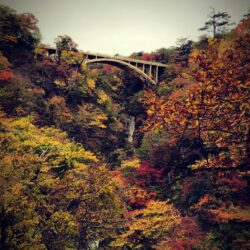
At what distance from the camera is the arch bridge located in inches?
1243

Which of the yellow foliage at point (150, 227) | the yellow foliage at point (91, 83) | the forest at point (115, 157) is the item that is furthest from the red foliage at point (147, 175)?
the yellow foliage at point (91, 83)

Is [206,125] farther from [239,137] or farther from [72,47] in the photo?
[72,47]

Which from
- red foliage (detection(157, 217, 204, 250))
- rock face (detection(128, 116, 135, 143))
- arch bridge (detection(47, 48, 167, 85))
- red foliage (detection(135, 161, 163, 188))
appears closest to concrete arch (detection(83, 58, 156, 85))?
arch bridge (detection(47, 48, 167, 85))

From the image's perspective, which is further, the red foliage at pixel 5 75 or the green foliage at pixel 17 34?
the green foliage at pixel 17 34

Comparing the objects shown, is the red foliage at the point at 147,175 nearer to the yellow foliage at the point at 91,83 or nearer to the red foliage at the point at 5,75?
the red foliage at the point at 5,75

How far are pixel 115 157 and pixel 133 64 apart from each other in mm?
15989

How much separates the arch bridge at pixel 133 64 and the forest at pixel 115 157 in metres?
3.42

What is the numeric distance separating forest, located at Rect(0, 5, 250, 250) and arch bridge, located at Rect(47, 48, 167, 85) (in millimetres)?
3424

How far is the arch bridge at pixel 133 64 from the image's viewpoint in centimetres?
3156

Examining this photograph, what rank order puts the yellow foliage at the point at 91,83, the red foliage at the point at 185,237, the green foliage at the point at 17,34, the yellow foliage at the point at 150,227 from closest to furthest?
the red foliage at the point at 185,237 → the yellow foliage at the point at 150,227 → the green foliage at the point at 17,34 → the yellow foliage at the point at 91,83

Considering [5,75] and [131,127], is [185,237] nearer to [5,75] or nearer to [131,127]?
[5,75]

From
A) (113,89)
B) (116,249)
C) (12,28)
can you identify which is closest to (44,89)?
(12,28)

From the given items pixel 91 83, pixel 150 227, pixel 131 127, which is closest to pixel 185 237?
pixel 150 227

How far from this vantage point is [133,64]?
36.2 m
